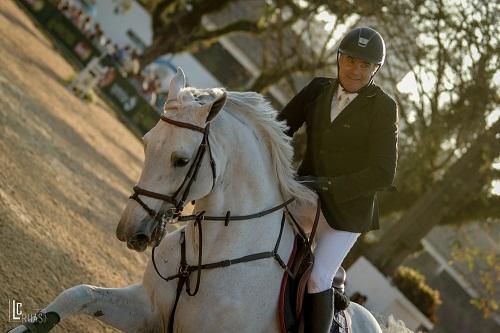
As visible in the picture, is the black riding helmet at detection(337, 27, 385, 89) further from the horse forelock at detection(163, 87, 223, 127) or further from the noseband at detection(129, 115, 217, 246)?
the noseband at detection(129, 115, 217, 246)

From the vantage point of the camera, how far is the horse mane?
5375mm

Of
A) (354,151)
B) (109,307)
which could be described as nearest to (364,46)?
(354,151)

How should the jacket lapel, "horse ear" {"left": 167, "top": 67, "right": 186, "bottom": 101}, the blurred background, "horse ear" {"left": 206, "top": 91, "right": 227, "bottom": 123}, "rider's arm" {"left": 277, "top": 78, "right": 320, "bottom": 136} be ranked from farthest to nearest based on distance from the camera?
the blurred background < "rider's arm" {"left": 277, "top": 78, "right": 320, "bottom": 136} < the jacket lapel < "horse ear" {"left": 167, "top": 67, "right": 186, "bottom": 101} < "horse ear" {"left": 206, "top": 91, "right": 227, "bottom": 123}

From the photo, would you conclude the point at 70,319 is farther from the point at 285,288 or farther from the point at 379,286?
the point at 379,286

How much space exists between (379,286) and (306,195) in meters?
14.6

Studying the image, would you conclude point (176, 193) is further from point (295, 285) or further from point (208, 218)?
point (295, 285)

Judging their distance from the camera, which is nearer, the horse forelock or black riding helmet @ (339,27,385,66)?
the horse forelock

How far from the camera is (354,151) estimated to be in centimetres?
559

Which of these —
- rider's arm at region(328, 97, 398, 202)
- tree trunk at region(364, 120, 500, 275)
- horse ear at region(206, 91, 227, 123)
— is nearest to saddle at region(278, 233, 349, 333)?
rider's arm at region(328, 97, 398, 202)

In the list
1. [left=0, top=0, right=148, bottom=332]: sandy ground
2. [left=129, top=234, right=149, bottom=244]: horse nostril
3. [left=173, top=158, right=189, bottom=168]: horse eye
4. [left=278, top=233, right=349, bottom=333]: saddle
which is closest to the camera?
[left=129, top=234, right=149, bottom=244]: horse nostril

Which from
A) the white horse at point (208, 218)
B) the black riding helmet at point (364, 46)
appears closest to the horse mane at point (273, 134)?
the white horse at point (208, 218)

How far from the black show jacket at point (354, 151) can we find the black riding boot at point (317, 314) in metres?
0.53

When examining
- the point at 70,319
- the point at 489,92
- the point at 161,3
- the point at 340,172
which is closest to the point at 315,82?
the point at 340,172

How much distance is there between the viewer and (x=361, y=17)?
878 inches
